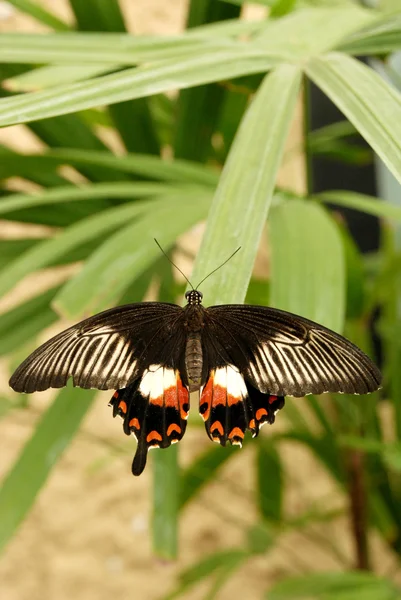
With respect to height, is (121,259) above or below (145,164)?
below

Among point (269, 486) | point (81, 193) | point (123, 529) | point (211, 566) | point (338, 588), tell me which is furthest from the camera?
point (123, 529)

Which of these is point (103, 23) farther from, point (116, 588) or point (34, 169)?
point (116, 588)

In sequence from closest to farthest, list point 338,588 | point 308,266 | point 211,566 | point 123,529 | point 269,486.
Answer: point 308,266 → point 338,588 → point 211,566 → point 269,486 → point 123,529

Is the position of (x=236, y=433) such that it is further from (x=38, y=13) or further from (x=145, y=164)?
(x=38, y=13)

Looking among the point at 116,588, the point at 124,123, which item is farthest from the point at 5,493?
the point at 116,588

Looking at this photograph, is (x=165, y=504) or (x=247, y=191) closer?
(x=247, y=191)

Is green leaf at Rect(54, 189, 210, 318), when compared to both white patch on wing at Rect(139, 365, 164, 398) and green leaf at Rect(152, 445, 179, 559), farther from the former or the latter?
green leaf at Rect(152, 445, 179, 559)

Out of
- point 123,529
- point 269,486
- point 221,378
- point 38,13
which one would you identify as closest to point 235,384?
point 221,378
